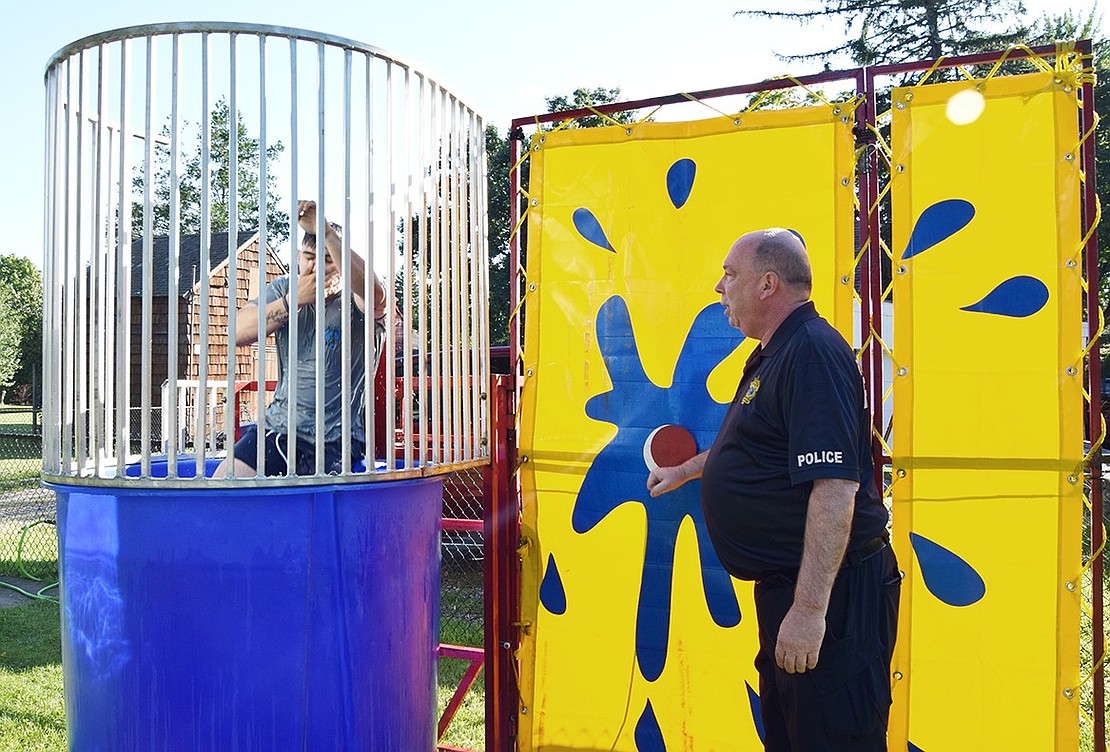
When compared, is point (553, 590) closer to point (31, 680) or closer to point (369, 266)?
point (369, 266)

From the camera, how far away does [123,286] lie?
2865 millimetres

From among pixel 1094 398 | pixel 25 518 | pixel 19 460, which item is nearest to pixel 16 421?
pixel 19 460

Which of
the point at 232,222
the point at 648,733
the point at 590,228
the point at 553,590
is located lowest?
the point at 648,733

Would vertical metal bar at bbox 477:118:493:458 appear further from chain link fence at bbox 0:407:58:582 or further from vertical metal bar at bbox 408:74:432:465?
chain link fence at bbox 0:407:58:582

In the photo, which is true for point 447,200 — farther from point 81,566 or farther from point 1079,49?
point 1079,49

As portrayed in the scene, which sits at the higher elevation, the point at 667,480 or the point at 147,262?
the point at 147,262

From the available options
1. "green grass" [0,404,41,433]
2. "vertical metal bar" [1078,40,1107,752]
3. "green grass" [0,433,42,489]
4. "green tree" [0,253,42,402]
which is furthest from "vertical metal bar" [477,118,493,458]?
"green tree" [0,253,42,402]

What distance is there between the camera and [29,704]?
496 centimetres

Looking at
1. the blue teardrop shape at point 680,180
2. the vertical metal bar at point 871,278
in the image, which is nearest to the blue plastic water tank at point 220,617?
the blue teardrop shape at point 680,180

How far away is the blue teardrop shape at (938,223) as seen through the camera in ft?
10.3

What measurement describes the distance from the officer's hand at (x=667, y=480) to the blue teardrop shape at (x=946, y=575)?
79 cm

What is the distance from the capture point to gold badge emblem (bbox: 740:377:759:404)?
8.87ft

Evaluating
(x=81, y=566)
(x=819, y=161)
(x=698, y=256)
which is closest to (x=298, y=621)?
(x=81, y=566)

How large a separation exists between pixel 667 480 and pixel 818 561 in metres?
0.96
